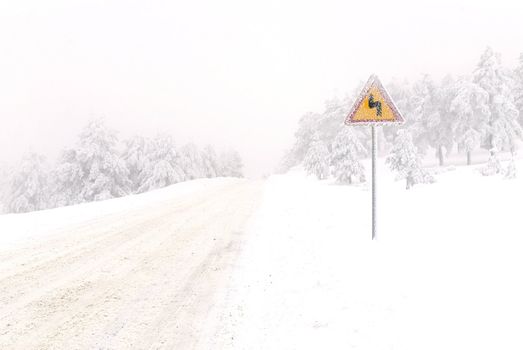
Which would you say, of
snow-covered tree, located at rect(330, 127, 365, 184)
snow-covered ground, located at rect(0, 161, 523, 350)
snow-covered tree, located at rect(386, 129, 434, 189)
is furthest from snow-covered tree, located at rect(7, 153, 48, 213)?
snow-covered ground, located at rect(0, 161, 523, 350)

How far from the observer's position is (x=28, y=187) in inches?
1774

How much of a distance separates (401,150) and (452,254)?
812 inches

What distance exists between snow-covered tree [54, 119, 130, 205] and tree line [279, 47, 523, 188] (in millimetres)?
21142

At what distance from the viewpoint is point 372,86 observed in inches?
309

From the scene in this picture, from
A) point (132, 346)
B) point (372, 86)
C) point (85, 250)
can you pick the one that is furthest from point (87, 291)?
point (372, 86)

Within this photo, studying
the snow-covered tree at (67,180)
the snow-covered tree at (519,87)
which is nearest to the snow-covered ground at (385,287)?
the snow-covered tree at (67,180)

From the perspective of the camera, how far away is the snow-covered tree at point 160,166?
4762 cm

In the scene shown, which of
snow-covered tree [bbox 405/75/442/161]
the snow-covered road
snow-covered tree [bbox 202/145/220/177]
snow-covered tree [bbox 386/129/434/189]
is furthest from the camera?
snow-covered tree [bbox 202/145/220/177]

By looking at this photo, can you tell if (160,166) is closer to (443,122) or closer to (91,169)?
(91,169)

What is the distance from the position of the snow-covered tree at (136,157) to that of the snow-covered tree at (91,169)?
8190 mm

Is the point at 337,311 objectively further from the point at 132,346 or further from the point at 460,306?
the point at 132,346

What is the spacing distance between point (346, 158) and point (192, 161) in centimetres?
3645

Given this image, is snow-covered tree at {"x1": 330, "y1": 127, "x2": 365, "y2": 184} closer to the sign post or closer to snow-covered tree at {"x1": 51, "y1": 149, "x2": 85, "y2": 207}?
snow-covered tree at {"x1": 51, "y1": 149, "x2": 85, "y2": 207}

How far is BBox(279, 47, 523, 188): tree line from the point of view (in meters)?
25.8
